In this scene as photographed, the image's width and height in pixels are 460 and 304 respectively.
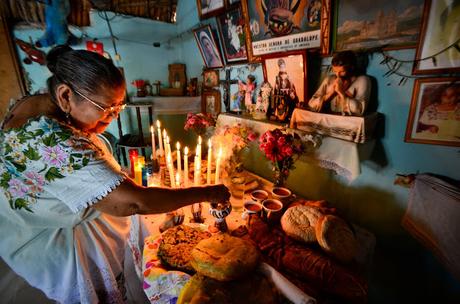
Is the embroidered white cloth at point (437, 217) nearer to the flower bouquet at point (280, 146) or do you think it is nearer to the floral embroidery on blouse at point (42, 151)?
the flower bouquet at point (280, 146)

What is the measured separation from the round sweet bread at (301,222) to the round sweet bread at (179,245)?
420mm

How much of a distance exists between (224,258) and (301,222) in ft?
1.49

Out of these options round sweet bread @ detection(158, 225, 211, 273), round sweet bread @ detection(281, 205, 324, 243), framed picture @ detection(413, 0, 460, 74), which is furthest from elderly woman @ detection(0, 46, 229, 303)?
framed picture @ detection(413, 0, 460, 74)

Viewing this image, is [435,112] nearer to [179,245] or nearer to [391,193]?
[391,193]

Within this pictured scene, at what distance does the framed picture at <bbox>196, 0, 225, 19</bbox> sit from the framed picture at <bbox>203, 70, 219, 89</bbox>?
633 mm

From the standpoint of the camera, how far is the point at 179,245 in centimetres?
106

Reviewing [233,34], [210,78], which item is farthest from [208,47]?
[233,34]

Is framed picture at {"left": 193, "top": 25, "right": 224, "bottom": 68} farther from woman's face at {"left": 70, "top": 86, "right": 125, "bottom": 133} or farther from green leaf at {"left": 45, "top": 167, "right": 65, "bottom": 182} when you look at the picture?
green leaf at {"left": 45, "top": 167, "right": 65, "bottom": 182}

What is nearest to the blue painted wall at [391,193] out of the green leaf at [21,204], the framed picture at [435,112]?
the framed picture at [435,112]

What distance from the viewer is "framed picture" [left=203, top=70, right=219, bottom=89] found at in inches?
111

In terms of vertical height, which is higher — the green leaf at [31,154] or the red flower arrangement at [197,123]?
the green leaf at [31,154]

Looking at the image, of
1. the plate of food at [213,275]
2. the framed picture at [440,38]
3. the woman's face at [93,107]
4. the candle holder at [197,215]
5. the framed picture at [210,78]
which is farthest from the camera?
the framed picture at [210,78]

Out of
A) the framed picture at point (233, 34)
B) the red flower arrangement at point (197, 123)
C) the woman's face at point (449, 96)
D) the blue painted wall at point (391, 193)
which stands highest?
the framed picture at point (233, 34)

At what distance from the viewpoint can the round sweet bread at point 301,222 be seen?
3.42 ft
